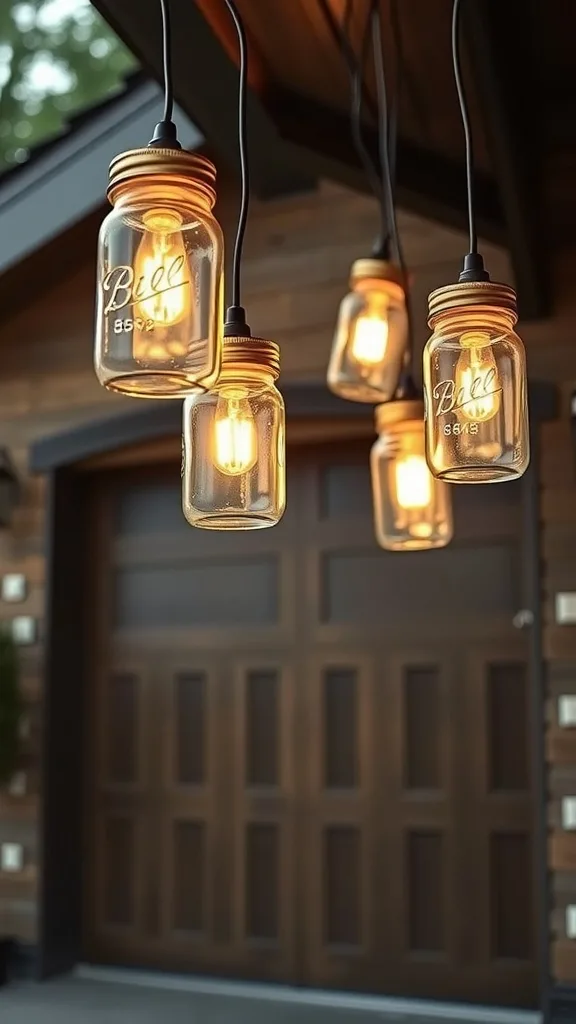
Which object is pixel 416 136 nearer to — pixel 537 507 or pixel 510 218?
pixel 510 218

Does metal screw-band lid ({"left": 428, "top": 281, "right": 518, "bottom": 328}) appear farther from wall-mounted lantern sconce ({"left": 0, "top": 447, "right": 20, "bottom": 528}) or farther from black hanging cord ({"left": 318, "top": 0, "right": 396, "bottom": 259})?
wall-mounted lantern sconce ({"left": 0, "top": 447, "right": 20, "bottom": 528})

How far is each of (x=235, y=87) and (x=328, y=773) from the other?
253 cm

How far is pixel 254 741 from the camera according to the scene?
4.48 meters

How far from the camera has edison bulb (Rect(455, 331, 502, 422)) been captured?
146cm

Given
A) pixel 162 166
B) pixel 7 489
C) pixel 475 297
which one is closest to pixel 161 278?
pixel 162 166

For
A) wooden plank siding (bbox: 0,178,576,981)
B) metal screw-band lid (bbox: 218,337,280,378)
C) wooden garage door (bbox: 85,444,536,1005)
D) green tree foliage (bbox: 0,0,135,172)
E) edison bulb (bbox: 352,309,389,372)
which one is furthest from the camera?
green tree foliage (bbox: 0,0,135,172)

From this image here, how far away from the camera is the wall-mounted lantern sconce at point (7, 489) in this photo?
4695 millimetres

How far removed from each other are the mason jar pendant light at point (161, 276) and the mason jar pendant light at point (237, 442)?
0.23 metres

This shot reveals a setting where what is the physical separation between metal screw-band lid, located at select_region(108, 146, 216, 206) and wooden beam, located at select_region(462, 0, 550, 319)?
139 cm

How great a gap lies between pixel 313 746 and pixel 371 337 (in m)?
2.30

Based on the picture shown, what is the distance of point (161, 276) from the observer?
132 centimetres

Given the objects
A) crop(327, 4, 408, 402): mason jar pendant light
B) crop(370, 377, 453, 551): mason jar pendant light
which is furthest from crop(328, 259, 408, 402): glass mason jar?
crop(370, 377, 453, 551): mason jar pendant light

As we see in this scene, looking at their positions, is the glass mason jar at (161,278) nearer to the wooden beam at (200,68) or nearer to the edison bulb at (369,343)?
the edison bulb at (369,343)

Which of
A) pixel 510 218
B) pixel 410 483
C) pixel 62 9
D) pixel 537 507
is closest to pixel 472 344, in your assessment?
pixel 410 483
